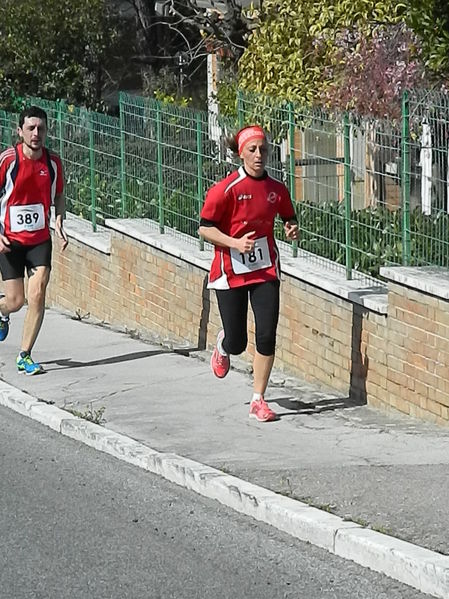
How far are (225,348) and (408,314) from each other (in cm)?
127

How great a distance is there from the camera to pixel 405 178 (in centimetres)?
1027

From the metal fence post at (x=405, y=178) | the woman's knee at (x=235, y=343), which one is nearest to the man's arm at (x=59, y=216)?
the woman's knee at (x=235, y=343)

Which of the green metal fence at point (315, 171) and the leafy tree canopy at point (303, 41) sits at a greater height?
the leafy tree canopy at point (303, 41)

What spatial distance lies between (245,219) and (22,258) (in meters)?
2.79

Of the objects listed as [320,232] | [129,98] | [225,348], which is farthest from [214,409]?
[129,98]

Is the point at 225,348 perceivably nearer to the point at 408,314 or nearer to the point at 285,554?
the point at 408,314

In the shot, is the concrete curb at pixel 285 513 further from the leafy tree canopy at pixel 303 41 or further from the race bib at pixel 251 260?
the leafy tree canopy at pixel 303 41

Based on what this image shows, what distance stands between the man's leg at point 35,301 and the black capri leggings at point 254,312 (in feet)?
7.12

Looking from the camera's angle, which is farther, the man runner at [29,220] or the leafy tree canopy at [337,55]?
the leafy tree canopy at [337,55]

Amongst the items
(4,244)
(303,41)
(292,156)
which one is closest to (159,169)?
(292,156)

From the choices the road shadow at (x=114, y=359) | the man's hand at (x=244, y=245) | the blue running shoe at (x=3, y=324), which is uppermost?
the man's hand at (x=244, y=245)

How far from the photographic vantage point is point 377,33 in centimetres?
1535

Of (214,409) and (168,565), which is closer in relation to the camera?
(168,565)

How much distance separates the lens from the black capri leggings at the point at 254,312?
989cm
